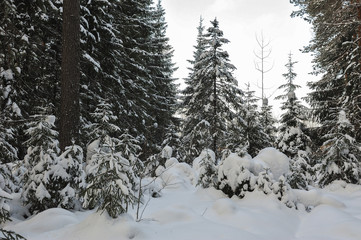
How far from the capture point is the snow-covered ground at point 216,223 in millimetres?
3281

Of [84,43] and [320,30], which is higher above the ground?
[320,30]

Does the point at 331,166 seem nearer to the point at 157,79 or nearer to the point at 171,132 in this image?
the point at 171,132

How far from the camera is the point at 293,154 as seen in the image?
12812 millimetres

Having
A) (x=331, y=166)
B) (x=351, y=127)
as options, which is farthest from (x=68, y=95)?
(x=351, y=127)

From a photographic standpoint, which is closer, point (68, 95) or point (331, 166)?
point (68, 95)

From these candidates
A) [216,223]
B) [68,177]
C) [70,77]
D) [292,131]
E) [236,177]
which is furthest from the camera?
[292,131]

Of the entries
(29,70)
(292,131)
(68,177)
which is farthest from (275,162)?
(29,70)

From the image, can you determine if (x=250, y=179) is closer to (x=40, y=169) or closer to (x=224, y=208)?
(x=224, y=208)

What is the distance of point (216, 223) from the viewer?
3.85m

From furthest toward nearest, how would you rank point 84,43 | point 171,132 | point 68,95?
point 171,132 → point 84,43 → point 68,95

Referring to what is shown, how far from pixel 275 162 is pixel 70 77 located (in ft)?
19.3

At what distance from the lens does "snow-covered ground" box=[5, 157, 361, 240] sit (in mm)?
3281

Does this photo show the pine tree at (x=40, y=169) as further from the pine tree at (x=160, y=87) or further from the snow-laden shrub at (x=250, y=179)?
the pine tree at (x=160, y=87)

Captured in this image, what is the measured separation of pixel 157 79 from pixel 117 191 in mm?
18409
